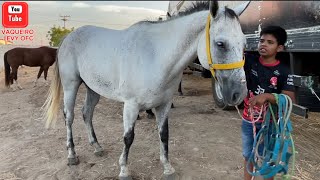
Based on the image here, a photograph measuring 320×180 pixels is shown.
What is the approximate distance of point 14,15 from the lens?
11547mm

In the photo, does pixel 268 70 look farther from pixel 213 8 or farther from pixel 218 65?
pixel 213 8

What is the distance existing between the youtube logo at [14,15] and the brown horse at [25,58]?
1.84 metres


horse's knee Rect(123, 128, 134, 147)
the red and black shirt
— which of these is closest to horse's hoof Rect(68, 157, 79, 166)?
horse's knee Rect(123, 128, 134, 147)

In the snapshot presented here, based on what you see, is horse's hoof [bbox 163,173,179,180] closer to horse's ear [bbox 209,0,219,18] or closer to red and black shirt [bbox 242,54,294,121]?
red and black shirt [bbox 242,54,294,121]

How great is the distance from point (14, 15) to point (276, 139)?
1188 cm

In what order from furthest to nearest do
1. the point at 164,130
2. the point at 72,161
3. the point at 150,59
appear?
1. the point at 72,161
2. the point at 164,130
3. the point at 150,59

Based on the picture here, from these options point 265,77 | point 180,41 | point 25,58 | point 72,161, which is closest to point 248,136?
point 265,77

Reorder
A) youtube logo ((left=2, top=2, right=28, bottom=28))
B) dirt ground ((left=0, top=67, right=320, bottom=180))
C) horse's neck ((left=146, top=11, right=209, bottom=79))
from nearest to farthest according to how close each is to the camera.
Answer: horse's neck ((left=146, top=11, right=209, bottom=79))
dirt ground ((left=0, top=67, right=320, bottom=180))
youtube logo ((left=2, top=2, right=28, bottom=28))

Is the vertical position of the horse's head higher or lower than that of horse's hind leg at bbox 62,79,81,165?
higher

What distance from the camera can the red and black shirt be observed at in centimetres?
210

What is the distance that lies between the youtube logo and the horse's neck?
9363 millimetres

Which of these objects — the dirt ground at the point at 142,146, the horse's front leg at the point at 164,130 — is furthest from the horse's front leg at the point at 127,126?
the horse's front leg at the point at 164,130

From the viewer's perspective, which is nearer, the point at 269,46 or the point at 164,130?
the point at 269,46

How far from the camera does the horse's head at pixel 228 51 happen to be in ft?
Result: 6.77
